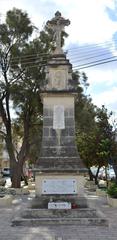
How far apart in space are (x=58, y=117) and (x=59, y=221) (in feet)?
11.4

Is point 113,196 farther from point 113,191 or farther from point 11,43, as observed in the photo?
point 11,43

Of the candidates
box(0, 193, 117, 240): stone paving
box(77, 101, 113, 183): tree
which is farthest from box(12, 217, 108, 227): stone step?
box(77, 101, 113, 183): tree

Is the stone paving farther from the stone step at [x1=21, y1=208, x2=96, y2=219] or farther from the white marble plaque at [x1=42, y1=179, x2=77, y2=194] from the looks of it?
the white marble plaque at [x1=42, y1=179, x2=77, y2=194]

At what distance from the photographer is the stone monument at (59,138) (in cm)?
1261

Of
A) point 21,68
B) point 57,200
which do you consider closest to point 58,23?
point 57,200

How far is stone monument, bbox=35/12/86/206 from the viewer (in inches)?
496

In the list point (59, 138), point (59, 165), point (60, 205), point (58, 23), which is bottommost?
point (60, 205)

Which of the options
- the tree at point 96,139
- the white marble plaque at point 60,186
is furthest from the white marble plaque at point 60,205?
the tree at point 96,139

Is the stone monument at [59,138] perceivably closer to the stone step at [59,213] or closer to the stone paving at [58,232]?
Answer: the stone step at [59,213]

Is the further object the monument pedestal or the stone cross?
the stone cross

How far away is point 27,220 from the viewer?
37.6 feet

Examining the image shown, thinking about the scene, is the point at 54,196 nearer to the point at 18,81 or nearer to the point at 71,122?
the point at 71,122

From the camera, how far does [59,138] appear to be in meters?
13.1

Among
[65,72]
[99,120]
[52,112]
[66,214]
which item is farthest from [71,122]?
[99,120]
